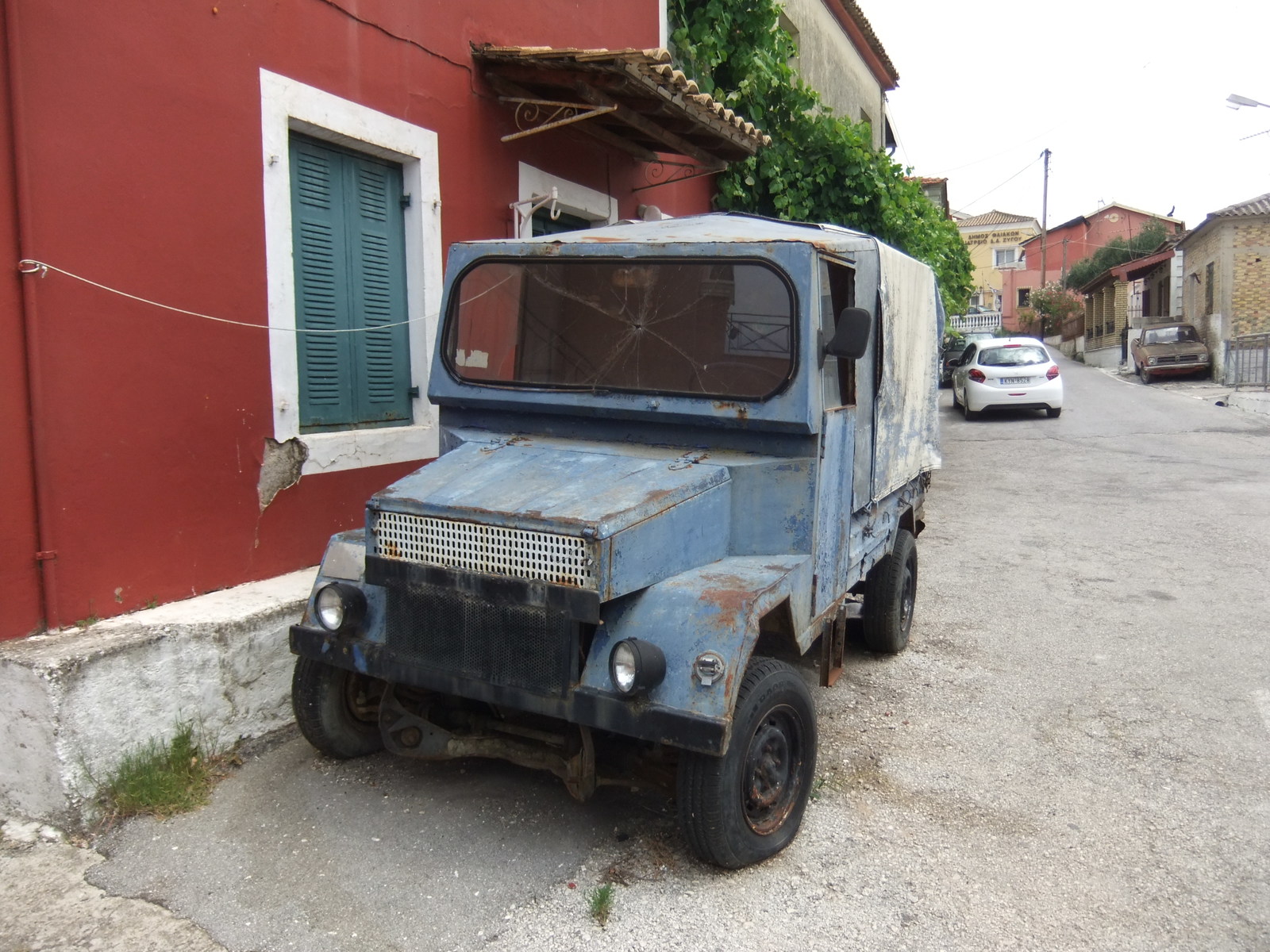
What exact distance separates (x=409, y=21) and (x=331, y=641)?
364 cm

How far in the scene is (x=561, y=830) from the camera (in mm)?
3486

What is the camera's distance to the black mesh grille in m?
3.00

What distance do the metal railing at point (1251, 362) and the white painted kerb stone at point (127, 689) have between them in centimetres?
2200

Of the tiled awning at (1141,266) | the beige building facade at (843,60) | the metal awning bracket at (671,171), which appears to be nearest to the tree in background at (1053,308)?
the tiled awning at (1141,266)

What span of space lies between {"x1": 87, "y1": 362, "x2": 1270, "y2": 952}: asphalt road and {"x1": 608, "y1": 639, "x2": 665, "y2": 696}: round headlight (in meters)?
0.73

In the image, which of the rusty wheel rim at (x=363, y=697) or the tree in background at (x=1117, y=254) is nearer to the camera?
the rusty wheel rim at (x=363, y=697)

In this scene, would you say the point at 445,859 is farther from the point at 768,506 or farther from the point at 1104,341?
the point at 1104,341

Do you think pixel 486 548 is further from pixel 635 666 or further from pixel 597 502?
pixel 635 666

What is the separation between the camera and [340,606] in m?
3.34

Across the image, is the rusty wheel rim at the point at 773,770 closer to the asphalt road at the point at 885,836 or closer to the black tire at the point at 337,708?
the asphalt road at the point at 885,836

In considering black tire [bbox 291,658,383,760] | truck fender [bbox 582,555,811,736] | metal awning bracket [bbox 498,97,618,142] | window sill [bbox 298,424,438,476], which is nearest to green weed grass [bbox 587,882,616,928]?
truck fender [bbox 582,555,811,736]

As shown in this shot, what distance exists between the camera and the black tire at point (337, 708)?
3.74m

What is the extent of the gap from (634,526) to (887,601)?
2691 millimetres

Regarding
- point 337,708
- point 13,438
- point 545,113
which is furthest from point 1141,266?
point 13,438
